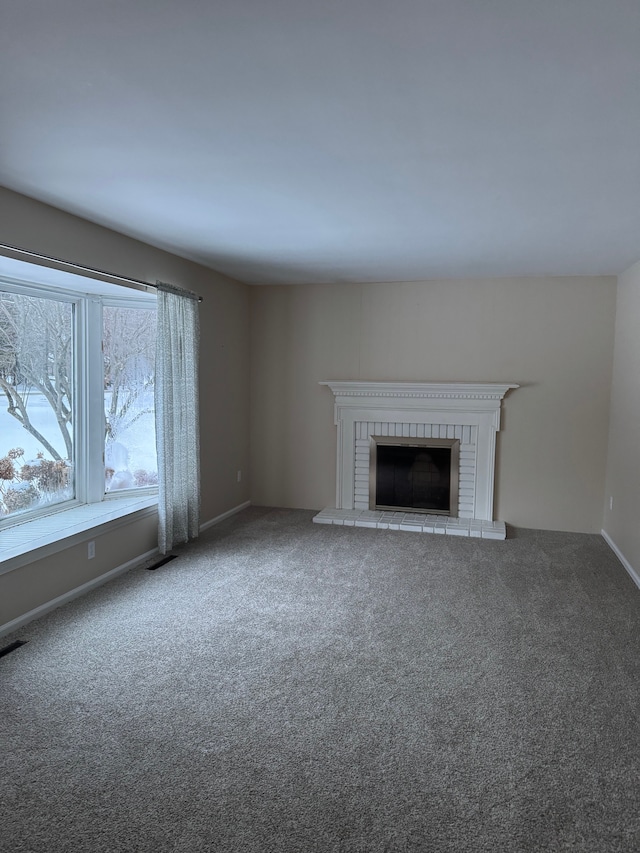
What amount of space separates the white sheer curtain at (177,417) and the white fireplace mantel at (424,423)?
160 cm

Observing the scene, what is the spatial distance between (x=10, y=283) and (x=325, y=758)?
10.9 ft

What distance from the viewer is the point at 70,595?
357 centimetres

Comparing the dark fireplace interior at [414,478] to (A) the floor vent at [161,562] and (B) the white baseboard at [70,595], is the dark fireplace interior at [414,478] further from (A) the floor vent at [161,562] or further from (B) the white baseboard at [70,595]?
(B) the white baseboard at [70,595]

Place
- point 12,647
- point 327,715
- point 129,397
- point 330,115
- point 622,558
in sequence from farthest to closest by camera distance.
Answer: point 129,397, point 622,558, point 12,647, point 327,715, point 330,115

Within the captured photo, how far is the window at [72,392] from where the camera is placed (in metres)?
A: 3.67

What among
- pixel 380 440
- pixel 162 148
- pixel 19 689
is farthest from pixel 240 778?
pixel 380 440

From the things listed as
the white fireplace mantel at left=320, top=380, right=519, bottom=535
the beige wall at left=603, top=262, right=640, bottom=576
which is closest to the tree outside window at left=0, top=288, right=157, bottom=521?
the white fireplace mantel at left=320, top=380, right=519, bottom=535

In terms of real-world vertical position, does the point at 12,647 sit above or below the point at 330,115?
below

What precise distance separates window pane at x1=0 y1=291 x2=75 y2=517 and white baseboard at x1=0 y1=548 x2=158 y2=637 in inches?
26.5

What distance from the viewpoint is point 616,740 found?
2254 mm

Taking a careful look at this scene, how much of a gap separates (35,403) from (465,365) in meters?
3.77

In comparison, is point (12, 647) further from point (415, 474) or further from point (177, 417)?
point (415, 474)

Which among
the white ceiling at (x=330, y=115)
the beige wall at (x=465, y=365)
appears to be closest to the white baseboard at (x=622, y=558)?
the beige wall at (x=465, y=365)

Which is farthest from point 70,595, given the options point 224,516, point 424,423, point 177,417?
point 424,423
